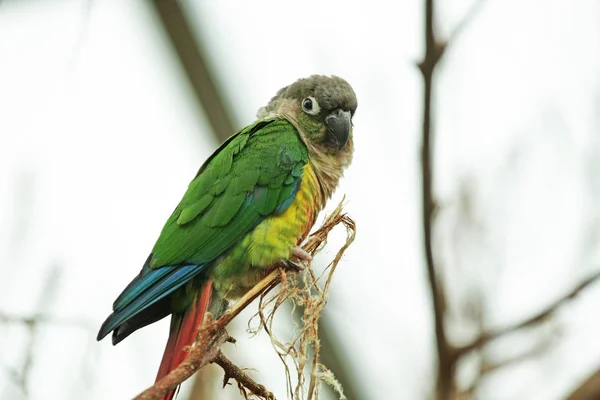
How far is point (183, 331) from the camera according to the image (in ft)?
10.0

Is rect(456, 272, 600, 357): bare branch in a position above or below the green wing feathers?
below

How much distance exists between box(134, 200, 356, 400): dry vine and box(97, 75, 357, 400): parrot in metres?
0.33

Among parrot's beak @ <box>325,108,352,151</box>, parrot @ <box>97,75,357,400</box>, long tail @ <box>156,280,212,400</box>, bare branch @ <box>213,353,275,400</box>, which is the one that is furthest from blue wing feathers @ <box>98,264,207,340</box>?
parrot's beak @ <box>325,108,352,151</box>

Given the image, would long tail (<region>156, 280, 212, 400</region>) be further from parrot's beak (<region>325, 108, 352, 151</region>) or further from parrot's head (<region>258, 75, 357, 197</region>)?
parrot's beak (<region>325, 108, 352, 151</region>)

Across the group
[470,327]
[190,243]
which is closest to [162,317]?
[190,243]

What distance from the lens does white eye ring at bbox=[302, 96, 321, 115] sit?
4035 millimetres

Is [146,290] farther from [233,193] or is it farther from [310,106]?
[310,106]

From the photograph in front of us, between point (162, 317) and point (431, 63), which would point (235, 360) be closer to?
point (162, 317)

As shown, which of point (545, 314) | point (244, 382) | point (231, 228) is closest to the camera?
point (244, 382)

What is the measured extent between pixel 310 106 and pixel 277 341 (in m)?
1.76

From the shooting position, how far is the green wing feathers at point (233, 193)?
3309 millimetres

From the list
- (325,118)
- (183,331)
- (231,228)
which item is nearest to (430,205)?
(231,228)

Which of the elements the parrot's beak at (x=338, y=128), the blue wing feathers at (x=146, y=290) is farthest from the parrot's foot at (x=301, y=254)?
the parrot's beak at (x=338, y=128)

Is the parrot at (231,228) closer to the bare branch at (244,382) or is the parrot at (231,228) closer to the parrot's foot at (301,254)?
the parrot's foot at (301,254)
